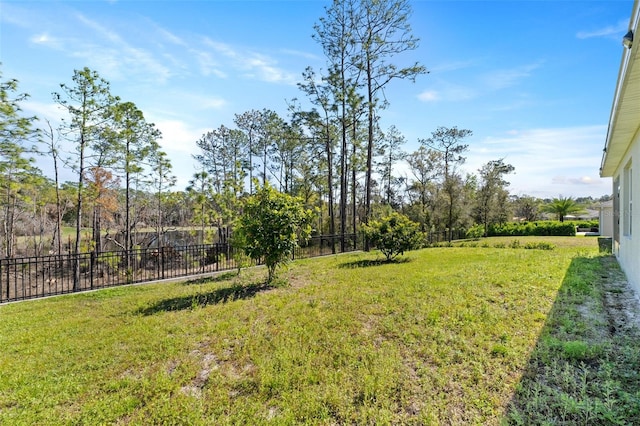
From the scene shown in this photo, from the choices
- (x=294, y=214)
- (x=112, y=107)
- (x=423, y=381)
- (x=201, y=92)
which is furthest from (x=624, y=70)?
(x=112, y=107)

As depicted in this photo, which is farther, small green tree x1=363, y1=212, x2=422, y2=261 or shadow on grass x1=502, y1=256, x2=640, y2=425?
small green tree x1=363, y1=212, x2=422, y2=261

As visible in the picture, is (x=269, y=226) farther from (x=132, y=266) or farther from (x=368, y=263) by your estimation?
(x=132, y=266)

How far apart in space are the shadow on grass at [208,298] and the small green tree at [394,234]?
4.45 meters

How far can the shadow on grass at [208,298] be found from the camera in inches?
219

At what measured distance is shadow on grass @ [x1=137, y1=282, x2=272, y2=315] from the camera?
556cm

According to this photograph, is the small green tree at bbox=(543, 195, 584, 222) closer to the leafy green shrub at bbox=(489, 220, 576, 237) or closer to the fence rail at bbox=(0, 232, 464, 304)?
the leafy green shrub at bbox=(489, 220, 576, 237)

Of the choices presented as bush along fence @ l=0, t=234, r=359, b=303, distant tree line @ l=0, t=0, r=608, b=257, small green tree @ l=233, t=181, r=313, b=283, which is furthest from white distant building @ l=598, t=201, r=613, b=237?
small green tree @ l=233, t=181, r=313, b=283

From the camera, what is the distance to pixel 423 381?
9.37 ft

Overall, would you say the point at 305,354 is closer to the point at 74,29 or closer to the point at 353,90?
the point at 74,29

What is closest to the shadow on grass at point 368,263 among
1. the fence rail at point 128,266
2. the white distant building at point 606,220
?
the fence rail at point 128,266

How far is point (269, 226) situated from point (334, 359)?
381 cm

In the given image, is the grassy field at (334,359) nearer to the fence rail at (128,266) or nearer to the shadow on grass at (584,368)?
the shadow on grass at (584,368)

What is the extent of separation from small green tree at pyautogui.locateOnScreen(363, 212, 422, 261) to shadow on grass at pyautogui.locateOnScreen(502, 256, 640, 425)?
532 centimetres

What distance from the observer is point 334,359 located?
3336 millimetres
